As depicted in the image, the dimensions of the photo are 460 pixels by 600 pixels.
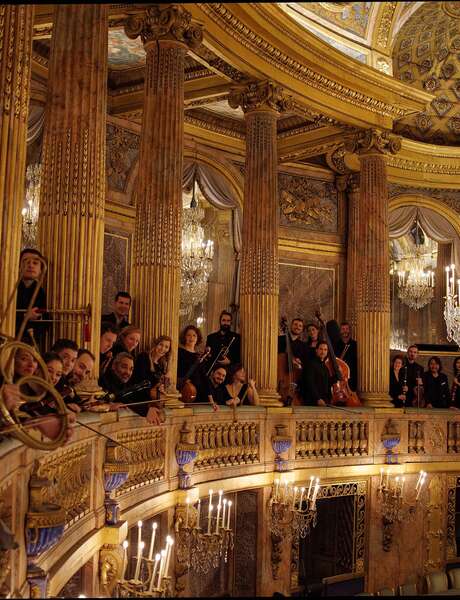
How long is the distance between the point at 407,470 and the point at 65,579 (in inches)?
425

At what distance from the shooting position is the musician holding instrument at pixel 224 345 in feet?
40.7

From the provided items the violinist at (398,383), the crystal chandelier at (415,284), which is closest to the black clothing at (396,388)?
the violinist at (398,383)

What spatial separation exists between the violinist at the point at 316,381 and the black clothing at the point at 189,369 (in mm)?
2581

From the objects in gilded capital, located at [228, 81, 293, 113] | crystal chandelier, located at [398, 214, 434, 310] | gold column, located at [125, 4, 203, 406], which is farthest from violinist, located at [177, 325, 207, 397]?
crystal chandelier, located at [398, 214, 434, 310]

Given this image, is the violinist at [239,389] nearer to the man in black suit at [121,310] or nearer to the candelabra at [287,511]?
the candelabra at [287,511]

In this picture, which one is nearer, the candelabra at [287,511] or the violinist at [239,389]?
the violinist at [239,389]

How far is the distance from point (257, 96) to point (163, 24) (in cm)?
318

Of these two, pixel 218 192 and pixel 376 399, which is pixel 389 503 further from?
pixel 218 192

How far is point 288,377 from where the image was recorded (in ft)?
47.6

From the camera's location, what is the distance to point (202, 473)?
35.2 feet

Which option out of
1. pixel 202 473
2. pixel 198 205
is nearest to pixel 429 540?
pixel 202 473

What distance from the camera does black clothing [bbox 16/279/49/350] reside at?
7.30 metres

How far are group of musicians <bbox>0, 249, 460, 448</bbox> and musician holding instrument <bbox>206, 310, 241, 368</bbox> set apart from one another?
16 millimetres

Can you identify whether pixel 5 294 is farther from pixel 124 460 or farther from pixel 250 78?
pixel 250 78
